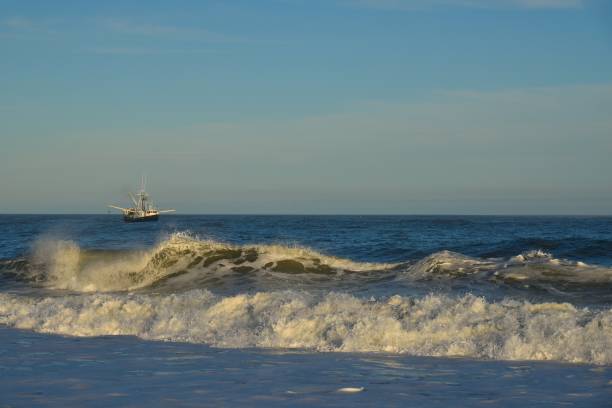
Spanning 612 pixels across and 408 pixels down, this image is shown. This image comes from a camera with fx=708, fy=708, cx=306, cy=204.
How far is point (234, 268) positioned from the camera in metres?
18.5

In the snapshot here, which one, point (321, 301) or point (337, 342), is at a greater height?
point (321, 301)

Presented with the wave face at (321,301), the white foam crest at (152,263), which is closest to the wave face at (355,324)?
the wave face at (321,301)

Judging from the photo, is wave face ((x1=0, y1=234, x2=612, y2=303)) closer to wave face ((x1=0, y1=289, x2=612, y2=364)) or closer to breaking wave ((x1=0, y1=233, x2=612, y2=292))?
breaking wave ((x1=0, y1=233, x2=612, y2=292))

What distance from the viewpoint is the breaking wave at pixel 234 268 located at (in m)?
15.2

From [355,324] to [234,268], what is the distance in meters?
9.23

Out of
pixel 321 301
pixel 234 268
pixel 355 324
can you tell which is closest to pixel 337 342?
pixel 355 324

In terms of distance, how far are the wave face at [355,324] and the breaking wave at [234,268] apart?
4.62 meters

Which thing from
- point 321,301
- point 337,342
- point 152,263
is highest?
point 321,301

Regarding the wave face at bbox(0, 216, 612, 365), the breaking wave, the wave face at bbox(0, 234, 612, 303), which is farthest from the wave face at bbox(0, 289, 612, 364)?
the breaking wave

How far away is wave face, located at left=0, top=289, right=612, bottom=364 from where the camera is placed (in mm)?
8602

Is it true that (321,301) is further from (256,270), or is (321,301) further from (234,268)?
(234,268)

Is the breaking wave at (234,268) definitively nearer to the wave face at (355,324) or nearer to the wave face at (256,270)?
the wave face at (256,270)

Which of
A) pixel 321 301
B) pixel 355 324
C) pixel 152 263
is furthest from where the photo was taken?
pixel 152 263

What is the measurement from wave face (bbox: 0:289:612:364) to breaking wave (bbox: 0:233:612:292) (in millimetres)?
4623
